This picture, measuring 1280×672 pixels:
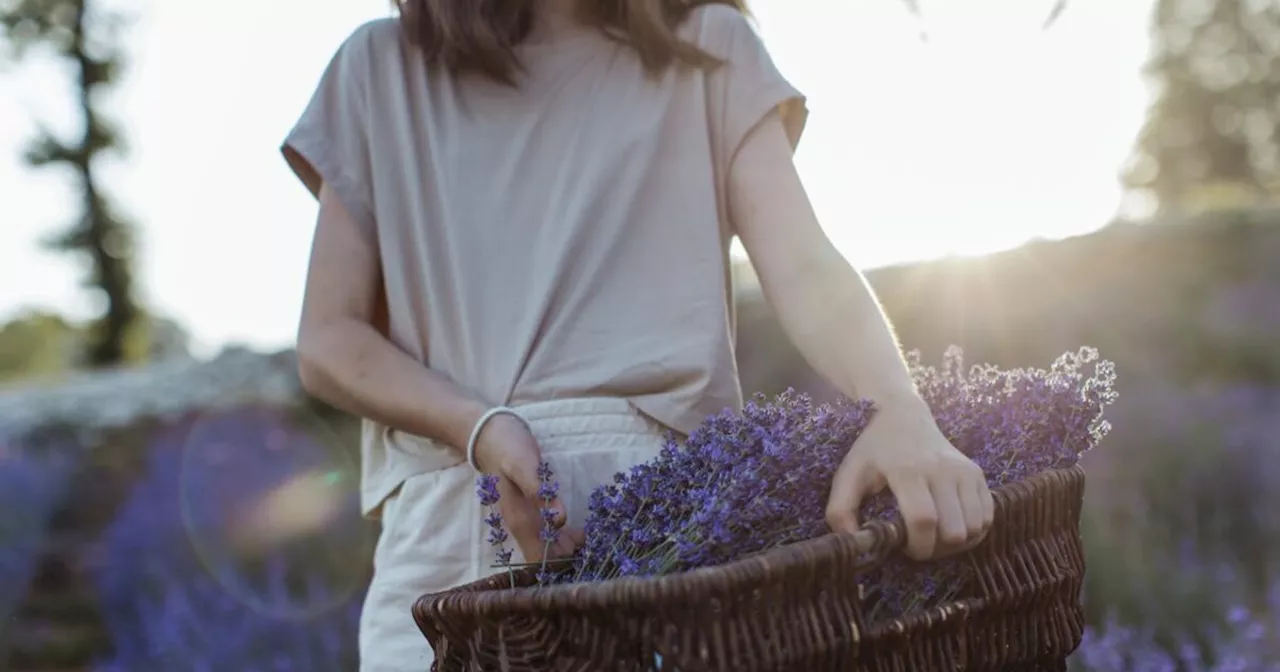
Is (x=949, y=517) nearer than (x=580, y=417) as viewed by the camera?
Yes

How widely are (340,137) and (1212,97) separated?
778 inches

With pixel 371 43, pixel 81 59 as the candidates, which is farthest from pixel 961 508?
pixel 81 59

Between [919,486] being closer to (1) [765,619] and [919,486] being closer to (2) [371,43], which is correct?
(1) [765,619]

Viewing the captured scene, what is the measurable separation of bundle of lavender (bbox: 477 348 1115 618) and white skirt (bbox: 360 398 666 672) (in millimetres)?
221

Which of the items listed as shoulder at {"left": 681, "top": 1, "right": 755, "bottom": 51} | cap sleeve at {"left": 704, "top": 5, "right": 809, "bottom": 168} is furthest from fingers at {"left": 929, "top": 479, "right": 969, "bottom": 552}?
shoulder at {"left": 681, "top": 1, "right": 755, "bottom": 51}

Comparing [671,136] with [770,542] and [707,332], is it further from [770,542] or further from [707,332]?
[770,542]

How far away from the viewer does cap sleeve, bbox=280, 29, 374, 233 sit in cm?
159

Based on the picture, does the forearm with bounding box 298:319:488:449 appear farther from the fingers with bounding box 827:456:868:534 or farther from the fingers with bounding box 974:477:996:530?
the fingers with bounding box 974:477:996:530

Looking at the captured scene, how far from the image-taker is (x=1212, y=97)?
18.9m

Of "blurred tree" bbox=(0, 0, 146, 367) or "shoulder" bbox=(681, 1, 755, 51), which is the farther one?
"blurred tree" bbox=(0, 0, 146, 367)

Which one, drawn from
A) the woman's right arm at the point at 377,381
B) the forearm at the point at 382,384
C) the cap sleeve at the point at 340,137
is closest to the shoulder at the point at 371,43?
the cap sleeve at the point at 340,137

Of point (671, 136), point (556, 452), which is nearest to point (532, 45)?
point (671, 136)

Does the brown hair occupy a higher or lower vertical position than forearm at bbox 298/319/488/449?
higher

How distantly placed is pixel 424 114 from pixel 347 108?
0.32 ft
